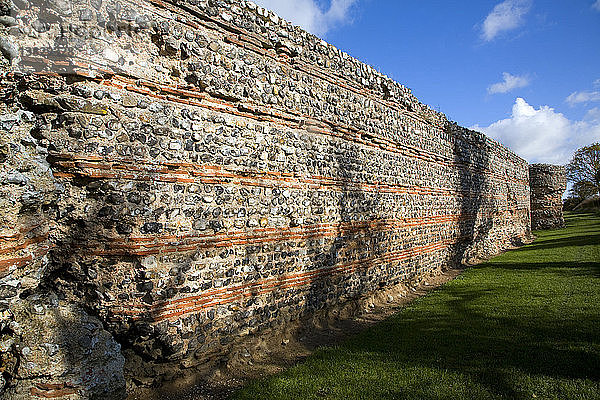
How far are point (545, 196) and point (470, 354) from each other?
2228 centimetres

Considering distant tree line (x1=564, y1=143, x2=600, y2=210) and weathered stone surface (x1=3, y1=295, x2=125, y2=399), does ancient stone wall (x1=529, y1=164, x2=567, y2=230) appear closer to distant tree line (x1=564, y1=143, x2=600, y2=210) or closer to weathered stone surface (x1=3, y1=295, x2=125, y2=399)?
distant tree line (x1=564, y1=143, x2=600, y2=210)

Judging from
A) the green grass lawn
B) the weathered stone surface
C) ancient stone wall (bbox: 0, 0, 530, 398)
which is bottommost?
the green grass lawn

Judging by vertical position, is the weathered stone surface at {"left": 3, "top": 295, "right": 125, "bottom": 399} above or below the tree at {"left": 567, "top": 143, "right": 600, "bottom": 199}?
below

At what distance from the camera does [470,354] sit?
183 inches

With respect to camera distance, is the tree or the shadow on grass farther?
the tree

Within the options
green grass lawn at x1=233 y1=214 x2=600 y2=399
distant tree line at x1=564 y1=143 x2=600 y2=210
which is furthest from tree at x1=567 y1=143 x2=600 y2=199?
green grass lawn at x1=233 y1=214 x2=600 y2=399

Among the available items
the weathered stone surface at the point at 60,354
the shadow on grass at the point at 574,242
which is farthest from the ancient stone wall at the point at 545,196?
the weathered stone surface at the point at 60,354

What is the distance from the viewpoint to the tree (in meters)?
31.8

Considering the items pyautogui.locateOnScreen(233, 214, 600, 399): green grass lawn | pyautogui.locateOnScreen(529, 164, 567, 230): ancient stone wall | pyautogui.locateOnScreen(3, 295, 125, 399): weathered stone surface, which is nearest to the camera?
pyautogui.locateOnScreen(3, 295, 125, 399): weathered stone surface

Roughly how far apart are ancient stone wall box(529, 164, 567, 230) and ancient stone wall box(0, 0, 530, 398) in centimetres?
2092

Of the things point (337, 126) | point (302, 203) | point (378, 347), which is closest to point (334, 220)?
point (302, 203)

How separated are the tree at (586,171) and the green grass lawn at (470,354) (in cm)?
3118

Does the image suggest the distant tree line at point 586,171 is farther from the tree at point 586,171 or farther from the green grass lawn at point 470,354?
the green grass lawn at point 470,354

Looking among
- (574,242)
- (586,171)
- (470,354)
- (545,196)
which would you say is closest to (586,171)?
(586,171)
